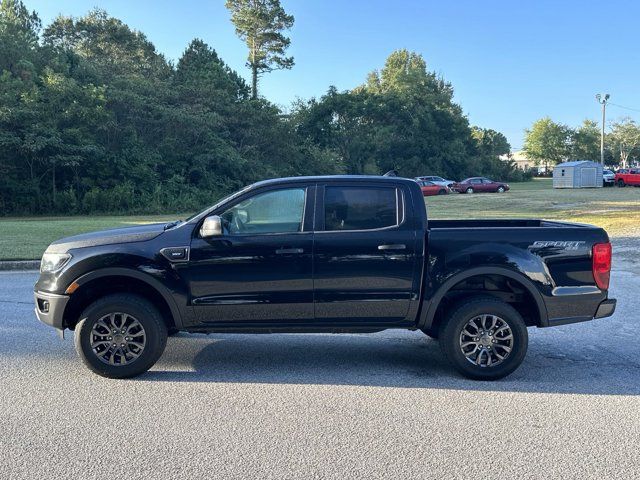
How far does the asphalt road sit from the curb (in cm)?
620

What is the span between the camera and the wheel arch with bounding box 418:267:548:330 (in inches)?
199

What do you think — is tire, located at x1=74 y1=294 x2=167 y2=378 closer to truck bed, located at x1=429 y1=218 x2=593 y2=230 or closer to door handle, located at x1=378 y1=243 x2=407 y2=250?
door handle, located at x1=378 y1=243 x2=407 y2=250

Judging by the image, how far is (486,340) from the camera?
5105 mm

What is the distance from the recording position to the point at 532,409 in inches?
174

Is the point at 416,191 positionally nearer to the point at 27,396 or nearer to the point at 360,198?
the point at 360,198

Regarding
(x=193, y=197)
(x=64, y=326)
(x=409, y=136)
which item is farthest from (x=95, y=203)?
(x=409, y=136)

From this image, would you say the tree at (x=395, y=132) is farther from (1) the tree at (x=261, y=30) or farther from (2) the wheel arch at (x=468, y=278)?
(2) the wheel arch at (x=468, y=278)

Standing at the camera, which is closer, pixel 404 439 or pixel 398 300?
pixel 404 439

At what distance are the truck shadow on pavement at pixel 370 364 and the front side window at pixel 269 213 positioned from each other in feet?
4.58

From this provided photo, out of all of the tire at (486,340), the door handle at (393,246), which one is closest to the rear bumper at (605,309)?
the tire at (486,340)

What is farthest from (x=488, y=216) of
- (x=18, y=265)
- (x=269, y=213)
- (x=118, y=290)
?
(x=118, y=290)

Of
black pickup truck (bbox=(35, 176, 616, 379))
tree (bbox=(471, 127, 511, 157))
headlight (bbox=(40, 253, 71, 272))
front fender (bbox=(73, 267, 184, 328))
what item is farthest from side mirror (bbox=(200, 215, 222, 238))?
tree (bbox=(471, 127, 511, 157))

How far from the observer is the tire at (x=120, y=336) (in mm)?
4996

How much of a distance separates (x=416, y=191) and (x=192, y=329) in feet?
8.17
